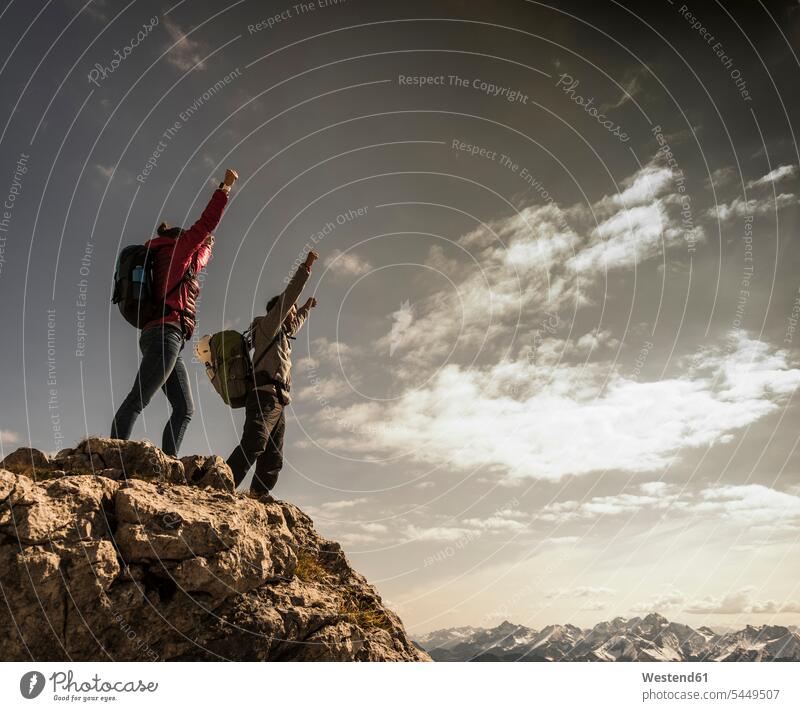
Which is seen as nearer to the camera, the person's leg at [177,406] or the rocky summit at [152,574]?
the rocky summit at [152,574]

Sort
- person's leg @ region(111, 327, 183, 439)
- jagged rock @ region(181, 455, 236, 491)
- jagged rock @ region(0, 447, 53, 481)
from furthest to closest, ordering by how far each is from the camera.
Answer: jagged rock @ region(181, 455, 236, 491), person's leg @ region(111, 327, 183, 439), jagged rock @ region(0, 447, 53, 481)

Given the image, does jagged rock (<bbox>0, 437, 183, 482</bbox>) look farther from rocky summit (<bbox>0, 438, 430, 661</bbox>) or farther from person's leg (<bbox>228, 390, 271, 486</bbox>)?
person's leg (<bbox>228, 390, 271, 486</bbox>)

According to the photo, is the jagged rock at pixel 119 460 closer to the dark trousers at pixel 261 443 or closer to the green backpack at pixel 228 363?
the dark trousers at pixel 261 443

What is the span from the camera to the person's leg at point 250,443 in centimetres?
896

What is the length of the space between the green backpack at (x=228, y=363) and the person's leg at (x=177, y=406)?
2.37 ft

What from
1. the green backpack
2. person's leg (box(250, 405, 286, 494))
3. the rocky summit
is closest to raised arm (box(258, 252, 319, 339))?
the green backpack

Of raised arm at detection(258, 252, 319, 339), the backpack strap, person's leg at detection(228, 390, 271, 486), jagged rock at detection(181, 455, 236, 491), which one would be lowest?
jagged rock at detection(181, 455, 236, 491)

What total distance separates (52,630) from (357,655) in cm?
→ 375

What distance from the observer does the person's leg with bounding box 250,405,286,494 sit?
9.53m

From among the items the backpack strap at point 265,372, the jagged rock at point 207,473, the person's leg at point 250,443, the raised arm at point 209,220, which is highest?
the raised arm at point 209,220

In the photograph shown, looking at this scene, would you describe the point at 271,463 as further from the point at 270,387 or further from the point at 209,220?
the point at 209,220
